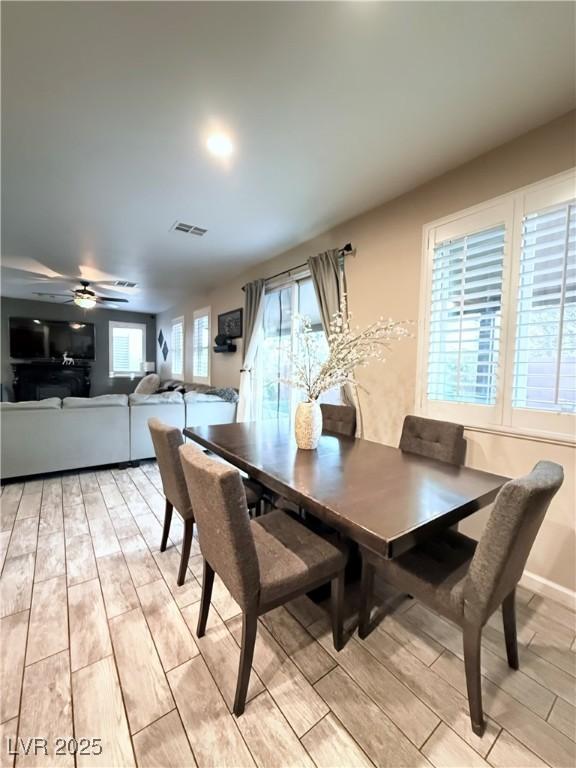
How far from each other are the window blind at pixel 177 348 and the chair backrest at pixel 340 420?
525 cm

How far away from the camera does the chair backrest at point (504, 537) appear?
100 centimetres

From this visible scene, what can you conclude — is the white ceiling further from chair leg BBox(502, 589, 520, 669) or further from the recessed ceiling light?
chair leg BBox(502, 589, 520, 669)

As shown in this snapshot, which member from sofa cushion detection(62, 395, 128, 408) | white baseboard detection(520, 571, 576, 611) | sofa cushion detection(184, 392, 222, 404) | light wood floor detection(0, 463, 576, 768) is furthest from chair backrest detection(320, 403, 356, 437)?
sofa cushion detection(62, 395, 128, 408)

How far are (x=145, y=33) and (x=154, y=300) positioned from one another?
19.9 ft

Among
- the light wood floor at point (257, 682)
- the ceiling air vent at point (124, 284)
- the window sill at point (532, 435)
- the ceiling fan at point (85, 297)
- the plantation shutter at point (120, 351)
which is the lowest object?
the light wood floor at point (257, 682)

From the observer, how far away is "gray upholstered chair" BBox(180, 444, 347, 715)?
111 cm

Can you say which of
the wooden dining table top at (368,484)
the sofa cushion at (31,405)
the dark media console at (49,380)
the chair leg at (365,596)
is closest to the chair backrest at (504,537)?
the wooden dining table top at (368,484)

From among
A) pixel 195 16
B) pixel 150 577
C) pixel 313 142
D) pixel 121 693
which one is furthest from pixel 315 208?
pixel 121 693

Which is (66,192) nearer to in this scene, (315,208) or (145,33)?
(145,33)

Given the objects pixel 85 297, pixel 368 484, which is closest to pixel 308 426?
pixel 368 484

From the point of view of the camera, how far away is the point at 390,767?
3.38ft

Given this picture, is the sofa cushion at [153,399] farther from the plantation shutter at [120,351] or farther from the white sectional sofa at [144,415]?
the plantation shutter at [120,351]

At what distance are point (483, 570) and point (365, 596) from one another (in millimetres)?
640

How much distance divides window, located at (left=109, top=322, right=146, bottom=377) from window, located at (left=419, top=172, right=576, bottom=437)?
25.9 feet
